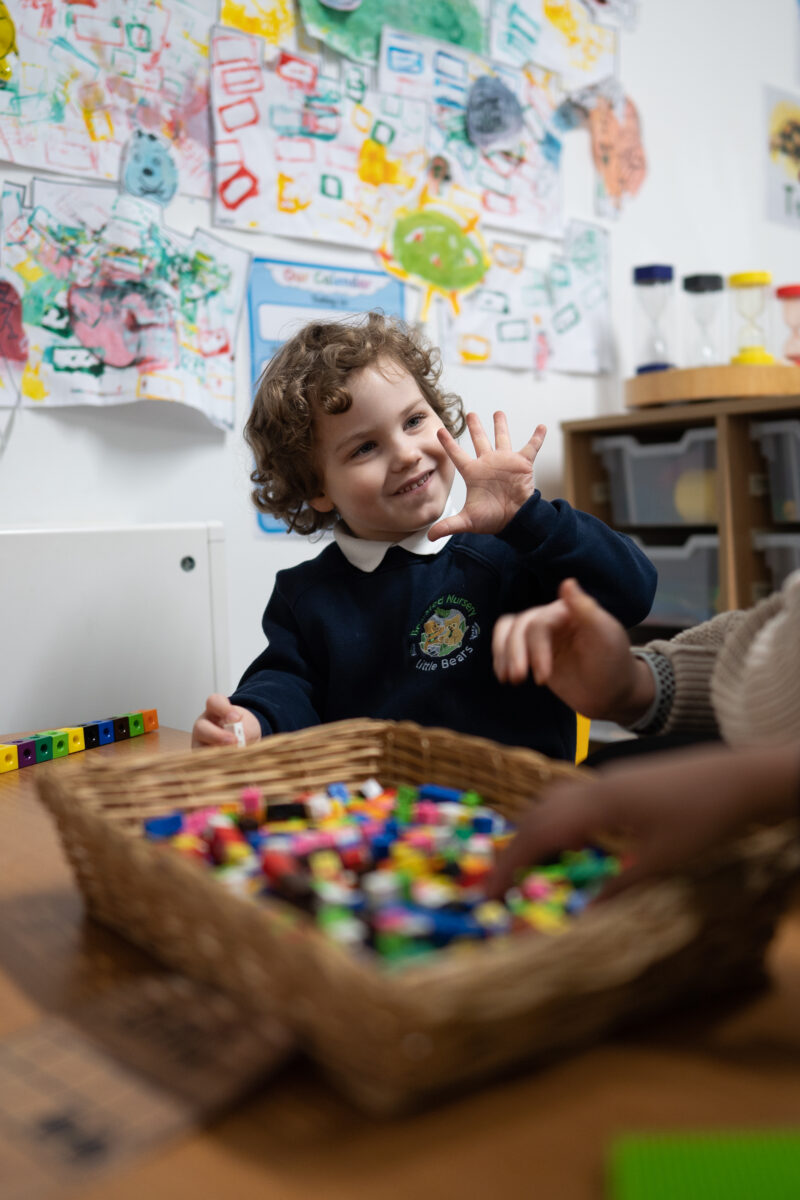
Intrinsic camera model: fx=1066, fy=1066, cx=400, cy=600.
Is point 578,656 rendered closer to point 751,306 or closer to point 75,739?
point 75,739

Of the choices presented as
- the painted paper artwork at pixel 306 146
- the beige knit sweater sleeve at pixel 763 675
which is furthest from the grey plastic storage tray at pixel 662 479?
the beige knit sweater sleeve at pixel 763 675

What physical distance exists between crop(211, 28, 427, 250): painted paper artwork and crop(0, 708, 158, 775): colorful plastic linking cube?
2.89ft

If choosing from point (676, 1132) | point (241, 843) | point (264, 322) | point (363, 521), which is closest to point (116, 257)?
point (264, 322)

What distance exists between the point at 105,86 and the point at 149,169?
0.13 m

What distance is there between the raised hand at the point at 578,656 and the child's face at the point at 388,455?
0.44m

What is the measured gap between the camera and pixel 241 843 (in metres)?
0.57

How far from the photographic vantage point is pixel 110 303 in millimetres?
1586

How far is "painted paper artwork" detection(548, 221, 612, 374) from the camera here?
7.38ft

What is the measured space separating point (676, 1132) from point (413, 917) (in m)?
0.13

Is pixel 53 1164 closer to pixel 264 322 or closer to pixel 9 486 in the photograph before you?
pixel 9 486

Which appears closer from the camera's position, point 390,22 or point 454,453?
point 454,453

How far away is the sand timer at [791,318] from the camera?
92.4 inches

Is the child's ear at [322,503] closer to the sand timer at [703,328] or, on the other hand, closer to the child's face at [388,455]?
the child's face at [388,455]

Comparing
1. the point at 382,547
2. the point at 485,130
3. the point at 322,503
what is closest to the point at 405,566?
the point at 382,547
